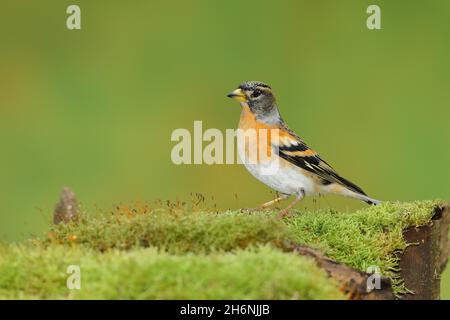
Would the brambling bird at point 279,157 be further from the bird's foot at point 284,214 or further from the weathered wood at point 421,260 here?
the weathered wood at point 421,260

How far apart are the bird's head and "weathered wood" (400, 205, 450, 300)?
2.64 meters

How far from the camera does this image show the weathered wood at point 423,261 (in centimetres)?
629

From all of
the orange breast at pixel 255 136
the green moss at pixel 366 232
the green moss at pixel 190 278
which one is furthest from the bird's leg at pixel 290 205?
the green moss at pixel 190 278

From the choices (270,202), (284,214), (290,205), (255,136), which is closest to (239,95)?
(255,136)

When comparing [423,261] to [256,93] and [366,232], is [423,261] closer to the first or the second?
[366,232]

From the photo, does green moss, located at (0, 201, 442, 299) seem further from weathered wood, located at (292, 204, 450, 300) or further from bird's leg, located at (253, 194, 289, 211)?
bird's leg, located at (253, 194, 289, 211)

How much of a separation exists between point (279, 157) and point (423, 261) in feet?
8.05

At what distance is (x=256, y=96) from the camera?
28.7ft

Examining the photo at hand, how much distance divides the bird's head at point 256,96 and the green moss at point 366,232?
212 centimetres

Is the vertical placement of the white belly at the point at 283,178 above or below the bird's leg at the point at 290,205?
above

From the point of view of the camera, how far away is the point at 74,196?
251 inches

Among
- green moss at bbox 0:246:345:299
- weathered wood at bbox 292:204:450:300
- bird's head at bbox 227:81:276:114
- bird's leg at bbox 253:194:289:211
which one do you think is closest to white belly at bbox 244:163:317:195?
bird's leg at bbox 253:194:289:211
